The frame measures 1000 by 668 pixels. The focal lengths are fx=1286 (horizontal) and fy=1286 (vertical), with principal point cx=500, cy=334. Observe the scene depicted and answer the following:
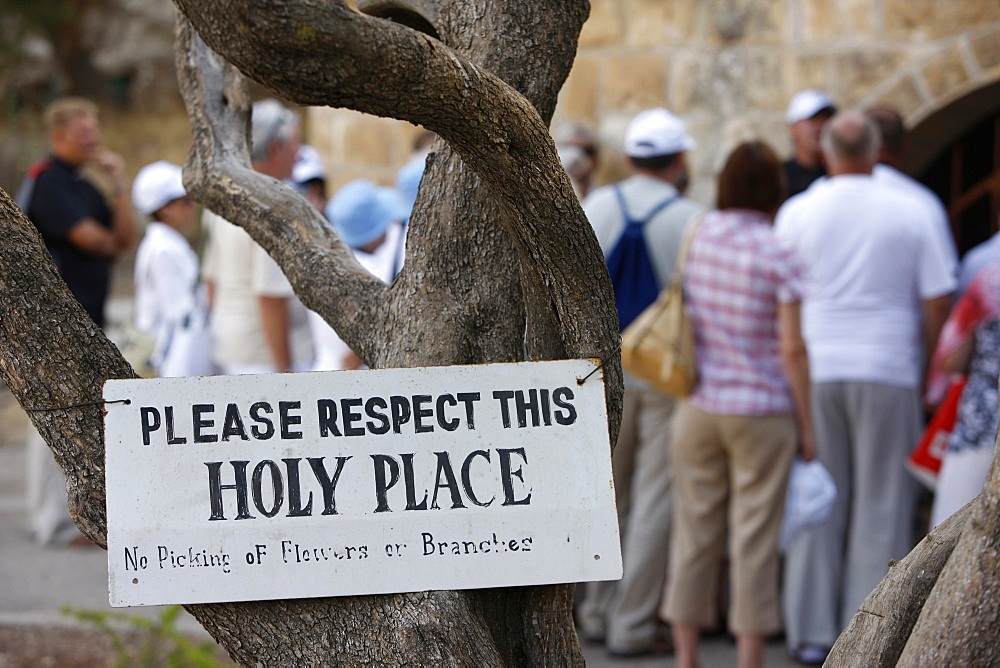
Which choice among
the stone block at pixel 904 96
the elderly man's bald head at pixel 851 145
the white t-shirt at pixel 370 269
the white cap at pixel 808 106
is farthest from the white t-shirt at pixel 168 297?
the stone block at pixel 904 96

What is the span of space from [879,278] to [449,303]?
2.90 metres

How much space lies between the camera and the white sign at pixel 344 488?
5.43ft

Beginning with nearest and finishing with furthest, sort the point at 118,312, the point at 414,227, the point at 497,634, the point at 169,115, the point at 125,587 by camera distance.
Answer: the point at 125,587 < the point at 497,634 < the point at 414,227 < the point at 118,312 < the point at 169,115

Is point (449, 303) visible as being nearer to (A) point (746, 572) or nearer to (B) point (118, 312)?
(A) point (746, 572)

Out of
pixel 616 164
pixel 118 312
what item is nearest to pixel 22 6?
pixel 118 312

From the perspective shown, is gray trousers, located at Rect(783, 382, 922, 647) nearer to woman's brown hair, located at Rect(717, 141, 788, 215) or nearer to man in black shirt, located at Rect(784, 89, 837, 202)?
woman's brown hair, located at Rect(717, 141, 788, 215)

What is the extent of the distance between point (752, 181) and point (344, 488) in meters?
2.82

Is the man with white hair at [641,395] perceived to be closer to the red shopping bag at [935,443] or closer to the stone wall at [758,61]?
the red shopping bag at [935,443]

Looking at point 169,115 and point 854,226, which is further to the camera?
point 169,115

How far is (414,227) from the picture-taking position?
1.99 metres

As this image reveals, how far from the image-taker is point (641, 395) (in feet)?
15.5

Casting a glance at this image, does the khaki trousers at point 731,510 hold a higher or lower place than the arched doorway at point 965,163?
lower

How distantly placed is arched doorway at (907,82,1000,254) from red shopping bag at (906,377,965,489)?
2.43 m

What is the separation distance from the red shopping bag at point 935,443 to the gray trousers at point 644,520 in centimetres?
87
